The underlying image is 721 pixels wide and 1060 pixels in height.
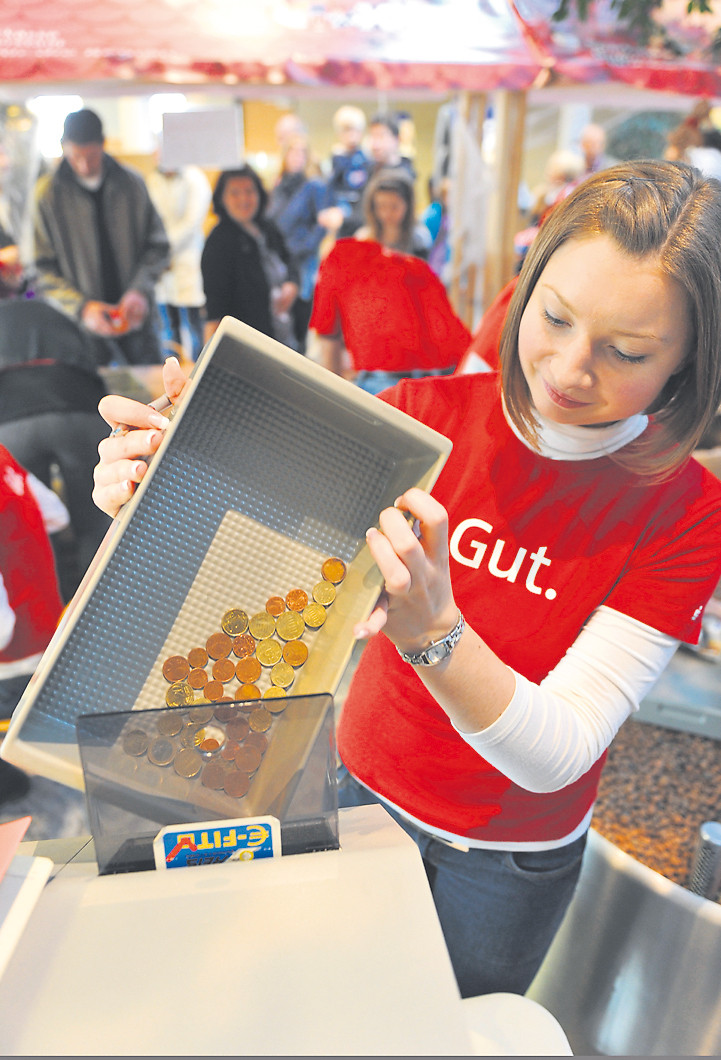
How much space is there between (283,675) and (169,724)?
157 millimetres

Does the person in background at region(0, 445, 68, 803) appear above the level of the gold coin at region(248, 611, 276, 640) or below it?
below

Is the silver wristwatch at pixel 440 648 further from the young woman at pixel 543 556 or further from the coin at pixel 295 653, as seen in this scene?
the coin at pixel 295 653

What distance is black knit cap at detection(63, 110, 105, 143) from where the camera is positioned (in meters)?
2.77

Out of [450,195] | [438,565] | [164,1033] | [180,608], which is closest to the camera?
[164,1033]

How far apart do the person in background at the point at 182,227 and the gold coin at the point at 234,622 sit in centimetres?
270

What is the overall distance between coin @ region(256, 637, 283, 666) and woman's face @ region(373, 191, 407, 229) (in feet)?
9.27

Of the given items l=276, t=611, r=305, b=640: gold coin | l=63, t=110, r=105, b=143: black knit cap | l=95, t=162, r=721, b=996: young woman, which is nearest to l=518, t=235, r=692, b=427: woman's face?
l=95, t=162, r=721, b=996: young woman

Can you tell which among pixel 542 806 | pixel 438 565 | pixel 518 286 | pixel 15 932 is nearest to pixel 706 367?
pixel 518 286

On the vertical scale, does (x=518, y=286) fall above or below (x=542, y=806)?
above

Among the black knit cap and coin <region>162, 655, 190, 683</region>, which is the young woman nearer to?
coin <region>162, 655, 190, 683</region>

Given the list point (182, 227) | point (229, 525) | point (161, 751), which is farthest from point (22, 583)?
point (182, 227)

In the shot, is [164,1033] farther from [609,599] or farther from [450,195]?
[450,195]

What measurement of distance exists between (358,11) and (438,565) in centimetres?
320

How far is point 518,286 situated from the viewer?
2.79ft
